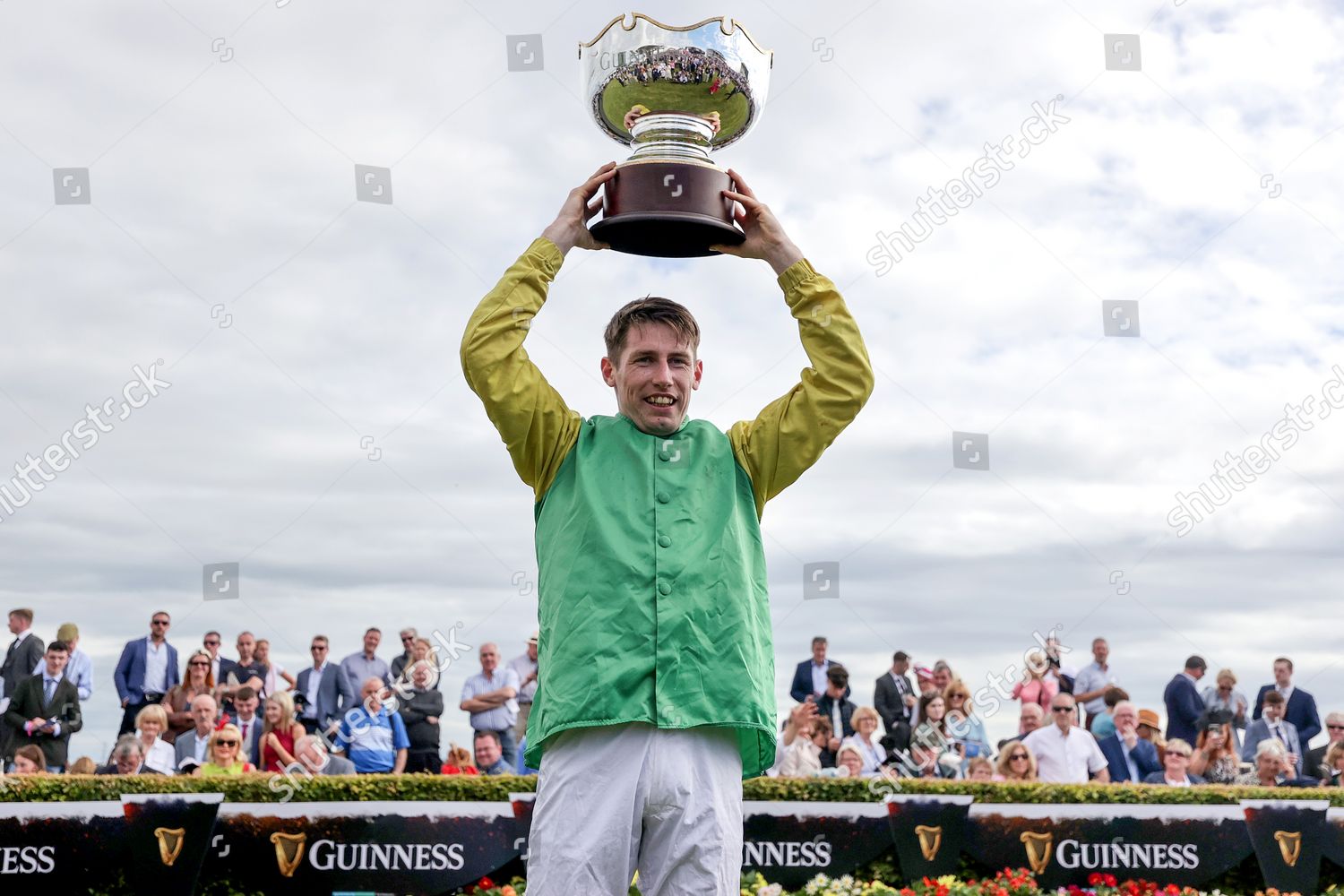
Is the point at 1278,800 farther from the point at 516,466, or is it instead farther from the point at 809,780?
the point at 516,466

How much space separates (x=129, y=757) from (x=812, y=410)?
6616mm

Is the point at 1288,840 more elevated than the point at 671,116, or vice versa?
the point at 671,116

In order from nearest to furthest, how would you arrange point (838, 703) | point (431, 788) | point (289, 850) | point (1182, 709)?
point (289, 850) < point (431, 788) < point (838, 703) < point (1182, 709)

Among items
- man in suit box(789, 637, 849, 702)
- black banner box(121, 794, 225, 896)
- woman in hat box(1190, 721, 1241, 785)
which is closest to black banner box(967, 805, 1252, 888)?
woman in hat box(1190, 721, 1241, 785)

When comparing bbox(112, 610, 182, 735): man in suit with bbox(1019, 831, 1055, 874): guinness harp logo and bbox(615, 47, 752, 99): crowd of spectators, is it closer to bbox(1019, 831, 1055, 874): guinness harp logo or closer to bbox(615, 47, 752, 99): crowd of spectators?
bbox(1019, 831, 1055, 874): guinness harp logo

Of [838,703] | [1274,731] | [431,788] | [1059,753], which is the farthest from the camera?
[1274,731]

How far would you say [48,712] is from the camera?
9.05 m

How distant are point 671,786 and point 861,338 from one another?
117 centimetres

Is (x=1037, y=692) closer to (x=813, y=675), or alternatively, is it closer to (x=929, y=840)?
(x=813, y=675)

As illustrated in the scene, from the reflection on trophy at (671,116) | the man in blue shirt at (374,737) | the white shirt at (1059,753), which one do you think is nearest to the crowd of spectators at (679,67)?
the reflection on trophy at (671,116)

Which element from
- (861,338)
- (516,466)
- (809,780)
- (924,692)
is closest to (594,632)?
(516,466)

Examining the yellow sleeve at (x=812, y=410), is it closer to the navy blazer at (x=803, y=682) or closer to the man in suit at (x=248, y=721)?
the man in suit at (x=248, y=721)

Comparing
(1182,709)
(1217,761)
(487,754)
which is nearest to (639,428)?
(487,754)

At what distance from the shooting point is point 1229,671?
1109 cm
